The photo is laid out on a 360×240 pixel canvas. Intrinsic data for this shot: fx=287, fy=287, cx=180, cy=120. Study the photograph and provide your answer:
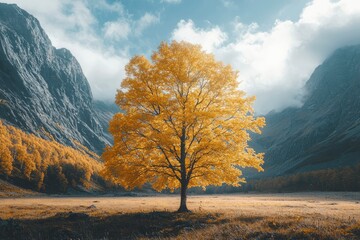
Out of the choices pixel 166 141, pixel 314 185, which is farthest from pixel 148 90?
pixel 314 185

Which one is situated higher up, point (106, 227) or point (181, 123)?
point (181, 123)

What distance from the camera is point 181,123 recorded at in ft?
76.7

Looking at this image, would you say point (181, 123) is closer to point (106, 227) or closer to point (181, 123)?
point (181, 123)

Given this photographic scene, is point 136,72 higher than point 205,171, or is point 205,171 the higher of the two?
point 136,72

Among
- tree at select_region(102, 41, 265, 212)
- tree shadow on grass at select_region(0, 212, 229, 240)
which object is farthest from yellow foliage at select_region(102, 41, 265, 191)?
tree shadow on grass at select_region(0, 212, 229, 240)

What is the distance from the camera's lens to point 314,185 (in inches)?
6762

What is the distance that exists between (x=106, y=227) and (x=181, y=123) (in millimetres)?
9665

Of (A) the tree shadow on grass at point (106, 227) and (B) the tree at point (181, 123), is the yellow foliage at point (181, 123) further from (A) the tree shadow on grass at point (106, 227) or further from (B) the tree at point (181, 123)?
(A) the tree shadow on grass at point (106, 227)

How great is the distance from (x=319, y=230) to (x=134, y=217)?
1292 centimetres

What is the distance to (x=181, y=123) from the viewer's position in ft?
76.7

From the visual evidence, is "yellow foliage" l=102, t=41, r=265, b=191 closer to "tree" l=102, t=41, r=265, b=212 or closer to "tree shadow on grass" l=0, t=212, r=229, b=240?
"tree" l=102, t=41, r=265, b=212

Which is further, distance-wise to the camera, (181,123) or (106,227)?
(181,123)

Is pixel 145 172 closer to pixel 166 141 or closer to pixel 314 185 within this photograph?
pixel 166 141

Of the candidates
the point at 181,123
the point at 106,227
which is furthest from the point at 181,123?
the point at 106,227
